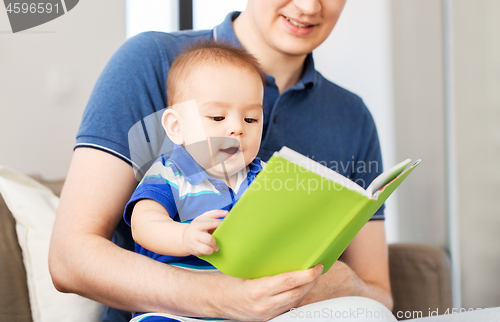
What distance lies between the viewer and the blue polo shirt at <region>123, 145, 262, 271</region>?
2.18ft

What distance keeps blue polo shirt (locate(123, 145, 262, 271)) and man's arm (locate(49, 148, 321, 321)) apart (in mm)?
51

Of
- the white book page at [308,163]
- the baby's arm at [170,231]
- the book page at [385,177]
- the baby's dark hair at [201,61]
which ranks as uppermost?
the baby's dark hair at [201,61]

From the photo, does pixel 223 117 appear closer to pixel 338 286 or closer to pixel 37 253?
pixel 338 286

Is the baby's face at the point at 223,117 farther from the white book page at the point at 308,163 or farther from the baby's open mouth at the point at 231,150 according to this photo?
the white book page at the point at 308,163

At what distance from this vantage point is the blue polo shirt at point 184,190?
0.67m

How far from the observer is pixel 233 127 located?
0.67 m

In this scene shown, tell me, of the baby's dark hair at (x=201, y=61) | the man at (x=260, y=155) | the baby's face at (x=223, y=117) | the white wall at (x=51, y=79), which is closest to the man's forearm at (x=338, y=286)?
the man at (x=260, y=155)

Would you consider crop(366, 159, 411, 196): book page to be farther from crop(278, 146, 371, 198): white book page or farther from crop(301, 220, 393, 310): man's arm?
crop(301, 220, 393, 310): man's arm

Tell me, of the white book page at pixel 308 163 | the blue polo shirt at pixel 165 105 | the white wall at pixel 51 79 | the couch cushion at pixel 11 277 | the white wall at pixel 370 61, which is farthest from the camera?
the white wall at pixel 370 61

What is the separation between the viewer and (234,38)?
1077 millimetres

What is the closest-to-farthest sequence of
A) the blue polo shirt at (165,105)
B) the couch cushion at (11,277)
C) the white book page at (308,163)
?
the white book page at (308,163)
the blue polo shirt at (165,105)
the couch cushion at (11,277)

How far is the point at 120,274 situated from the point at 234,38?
2.17ft

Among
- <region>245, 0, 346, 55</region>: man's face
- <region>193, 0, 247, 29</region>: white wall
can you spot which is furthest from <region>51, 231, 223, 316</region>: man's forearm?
<region>193, 0, 247, 29</region>: white wall

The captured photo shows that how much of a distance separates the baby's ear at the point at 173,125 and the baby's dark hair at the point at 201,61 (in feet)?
0.08
